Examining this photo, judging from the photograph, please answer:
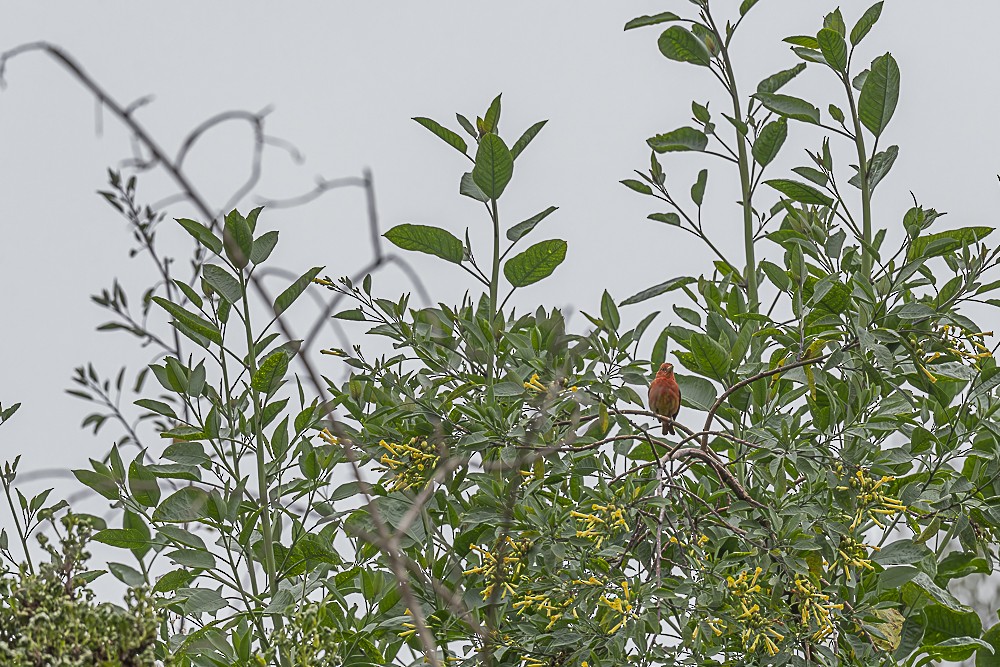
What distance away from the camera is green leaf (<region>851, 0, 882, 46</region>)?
1157mm

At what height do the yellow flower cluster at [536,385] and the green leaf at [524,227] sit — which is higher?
the green leaf at [524,227]

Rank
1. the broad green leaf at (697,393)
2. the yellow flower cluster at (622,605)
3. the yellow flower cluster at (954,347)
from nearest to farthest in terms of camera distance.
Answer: the yellow flower cluster at (622,605), the yellow flower cluster at (954,347), the broad green leaf at (697,393)

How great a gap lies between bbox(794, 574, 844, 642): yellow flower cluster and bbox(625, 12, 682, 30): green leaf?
597 mm

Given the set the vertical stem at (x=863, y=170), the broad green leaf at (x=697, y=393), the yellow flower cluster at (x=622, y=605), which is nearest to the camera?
the yellow flower cluster at (x=622, y=605)

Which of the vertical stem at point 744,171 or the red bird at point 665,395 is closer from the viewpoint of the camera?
the red bird at point 665,395

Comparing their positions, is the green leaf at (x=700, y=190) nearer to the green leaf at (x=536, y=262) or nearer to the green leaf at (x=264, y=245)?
the green leaf at (x=536, y=262)

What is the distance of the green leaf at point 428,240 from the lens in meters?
1.06

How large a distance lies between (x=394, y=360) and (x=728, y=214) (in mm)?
507

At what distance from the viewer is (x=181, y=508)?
99cm

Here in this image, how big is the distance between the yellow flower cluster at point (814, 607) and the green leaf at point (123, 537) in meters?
0.60

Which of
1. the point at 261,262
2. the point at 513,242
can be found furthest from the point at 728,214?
the point at 261,262

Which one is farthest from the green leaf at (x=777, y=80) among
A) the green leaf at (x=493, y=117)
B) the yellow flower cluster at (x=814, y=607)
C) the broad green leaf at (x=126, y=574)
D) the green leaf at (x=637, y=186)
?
the broad green leaf at (x=126, y=574)

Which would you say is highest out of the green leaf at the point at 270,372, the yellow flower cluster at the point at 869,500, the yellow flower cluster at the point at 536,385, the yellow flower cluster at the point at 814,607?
the green leaf at the point at 270,372

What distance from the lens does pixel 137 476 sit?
1.00 m
